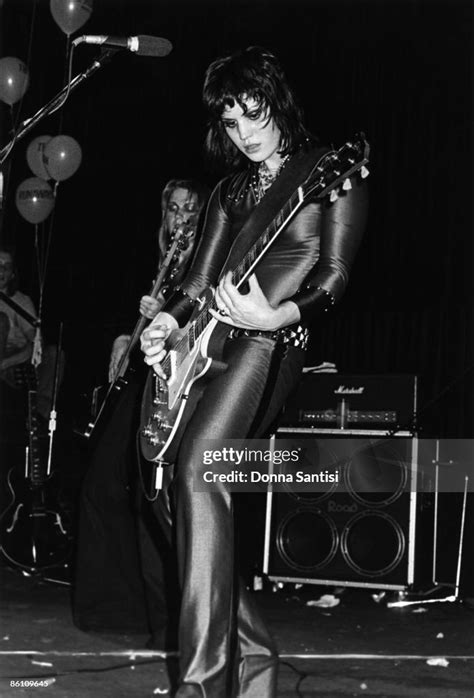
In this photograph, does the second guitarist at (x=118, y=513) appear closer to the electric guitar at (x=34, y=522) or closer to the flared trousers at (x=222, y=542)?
the flared trousers at (x=222, y=542)

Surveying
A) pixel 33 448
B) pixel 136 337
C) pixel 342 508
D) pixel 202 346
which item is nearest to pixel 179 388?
pixel 202 346

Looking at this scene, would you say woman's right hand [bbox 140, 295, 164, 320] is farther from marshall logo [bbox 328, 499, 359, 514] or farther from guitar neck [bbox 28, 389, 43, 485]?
guitar neck [bbox 28, 389, 43, 485]

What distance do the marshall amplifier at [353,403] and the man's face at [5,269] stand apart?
2.09 m

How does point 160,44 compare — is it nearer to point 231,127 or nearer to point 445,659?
point 231,127

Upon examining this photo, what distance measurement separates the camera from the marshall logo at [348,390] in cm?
478

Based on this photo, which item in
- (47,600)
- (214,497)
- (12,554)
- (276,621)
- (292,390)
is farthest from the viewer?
(12,554)

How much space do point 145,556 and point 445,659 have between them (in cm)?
111

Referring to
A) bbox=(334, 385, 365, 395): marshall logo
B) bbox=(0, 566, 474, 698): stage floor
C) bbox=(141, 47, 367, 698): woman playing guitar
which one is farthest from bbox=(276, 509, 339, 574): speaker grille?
bbox=(141, 47, 367, 698): woman playing guitar

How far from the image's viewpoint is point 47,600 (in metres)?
4.34

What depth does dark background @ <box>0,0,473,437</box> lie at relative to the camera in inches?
240

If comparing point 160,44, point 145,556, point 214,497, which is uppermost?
point 160,44

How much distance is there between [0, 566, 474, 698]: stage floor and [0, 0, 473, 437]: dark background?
165 cm

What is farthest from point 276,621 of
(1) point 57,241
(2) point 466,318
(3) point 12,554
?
(1) point 57,241

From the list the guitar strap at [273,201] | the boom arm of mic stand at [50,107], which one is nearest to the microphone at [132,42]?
the boom arm of mic stand at [50,107]
